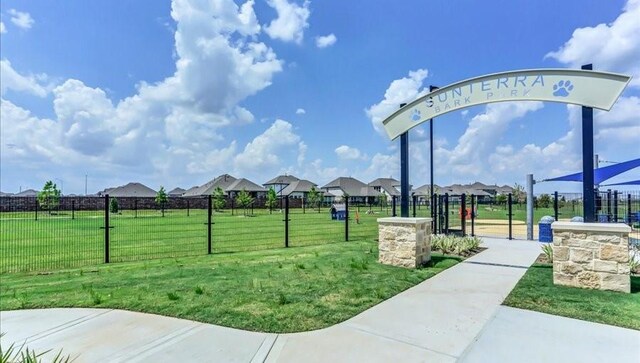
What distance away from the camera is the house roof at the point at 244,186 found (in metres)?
61.0

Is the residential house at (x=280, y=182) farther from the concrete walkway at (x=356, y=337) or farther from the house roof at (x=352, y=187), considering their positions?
the concrete walkway at (x=356, y=337)

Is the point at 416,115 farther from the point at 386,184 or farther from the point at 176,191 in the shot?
the point at 176,191

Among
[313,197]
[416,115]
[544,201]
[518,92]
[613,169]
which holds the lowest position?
[544,201]

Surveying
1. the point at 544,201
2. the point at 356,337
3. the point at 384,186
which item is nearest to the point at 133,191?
the point at 384,186

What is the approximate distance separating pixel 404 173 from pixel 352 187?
60.0 meters

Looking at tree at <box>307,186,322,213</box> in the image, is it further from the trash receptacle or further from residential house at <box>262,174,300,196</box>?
the trash receptacle

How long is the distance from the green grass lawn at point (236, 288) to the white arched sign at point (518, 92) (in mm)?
3320

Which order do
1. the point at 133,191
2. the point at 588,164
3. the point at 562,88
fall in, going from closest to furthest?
the point at 588,164
the point at 562,88
the point at 133,191

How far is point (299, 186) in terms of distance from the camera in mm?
65562

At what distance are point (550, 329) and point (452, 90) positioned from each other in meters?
5.17

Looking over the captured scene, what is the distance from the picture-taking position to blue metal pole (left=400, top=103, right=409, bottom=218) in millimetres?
7957

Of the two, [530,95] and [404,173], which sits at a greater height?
[530,95]

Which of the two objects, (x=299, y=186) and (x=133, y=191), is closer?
(x=133, y=191)

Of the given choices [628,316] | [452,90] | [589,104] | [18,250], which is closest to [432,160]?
[452,90]
